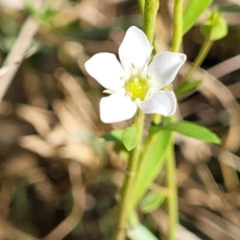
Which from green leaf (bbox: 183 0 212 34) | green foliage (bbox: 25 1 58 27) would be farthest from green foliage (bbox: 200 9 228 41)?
green foliage (bbox: 25 1 58 27)

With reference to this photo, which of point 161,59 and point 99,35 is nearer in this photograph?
point 161,59

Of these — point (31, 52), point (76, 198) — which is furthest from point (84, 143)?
point (31, 52)

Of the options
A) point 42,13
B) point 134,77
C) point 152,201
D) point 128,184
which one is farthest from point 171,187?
point 42,13

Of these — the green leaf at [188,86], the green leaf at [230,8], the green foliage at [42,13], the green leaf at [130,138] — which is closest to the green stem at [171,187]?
the green leaf at [188,86]

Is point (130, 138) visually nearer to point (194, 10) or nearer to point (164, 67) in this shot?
point (164, 67)

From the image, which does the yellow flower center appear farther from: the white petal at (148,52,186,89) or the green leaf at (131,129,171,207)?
the green leaf at (131,129,171,207)

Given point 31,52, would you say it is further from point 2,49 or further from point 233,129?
point 233,129

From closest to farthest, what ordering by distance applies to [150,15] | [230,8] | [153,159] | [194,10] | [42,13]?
[150,15], [194,10], [153,159], [230,8], [42,13]
